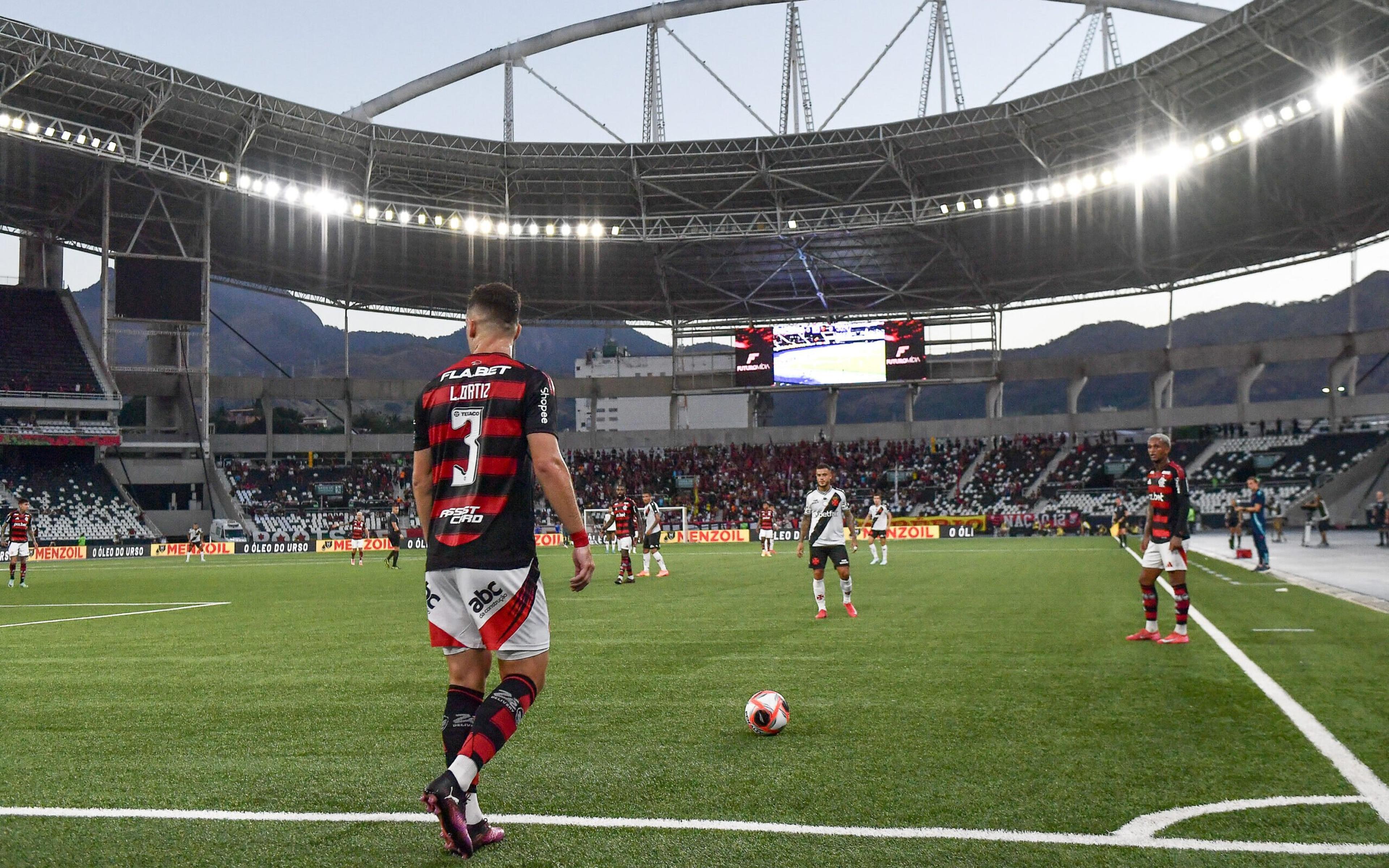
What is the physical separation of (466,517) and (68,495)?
5438cm

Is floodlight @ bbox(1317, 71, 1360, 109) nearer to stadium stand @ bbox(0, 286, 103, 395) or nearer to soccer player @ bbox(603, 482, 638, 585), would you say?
soccer player @ bbox(603, 482, 638, 585)

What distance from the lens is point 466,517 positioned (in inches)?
178

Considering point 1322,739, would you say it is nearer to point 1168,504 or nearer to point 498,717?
point 498,717

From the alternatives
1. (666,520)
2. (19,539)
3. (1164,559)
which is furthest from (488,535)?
(666,520)

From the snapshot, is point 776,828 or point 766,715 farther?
point 766,715

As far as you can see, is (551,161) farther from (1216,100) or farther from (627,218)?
(1216,100)

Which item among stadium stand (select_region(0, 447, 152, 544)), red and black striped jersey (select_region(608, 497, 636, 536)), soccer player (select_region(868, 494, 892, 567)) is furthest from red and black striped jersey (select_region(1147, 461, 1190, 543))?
stadium stand (select_region(0, 447, 152, 544))

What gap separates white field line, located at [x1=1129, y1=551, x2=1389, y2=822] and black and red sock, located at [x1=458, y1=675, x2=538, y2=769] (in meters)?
3.82

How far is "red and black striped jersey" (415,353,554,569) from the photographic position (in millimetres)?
4484

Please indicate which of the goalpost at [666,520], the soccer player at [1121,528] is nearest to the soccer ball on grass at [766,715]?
the soccer player at [1121,528]

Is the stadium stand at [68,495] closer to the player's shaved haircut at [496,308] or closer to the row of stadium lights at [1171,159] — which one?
the row of stadium lights at [1171,159]

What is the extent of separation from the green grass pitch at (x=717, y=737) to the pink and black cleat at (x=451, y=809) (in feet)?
0.41

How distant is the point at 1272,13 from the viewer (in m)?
38.5

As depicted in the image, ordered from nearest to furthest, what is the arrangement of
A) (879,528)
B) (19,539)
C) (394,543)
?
(19,539) < (879,528) < (394,543)
